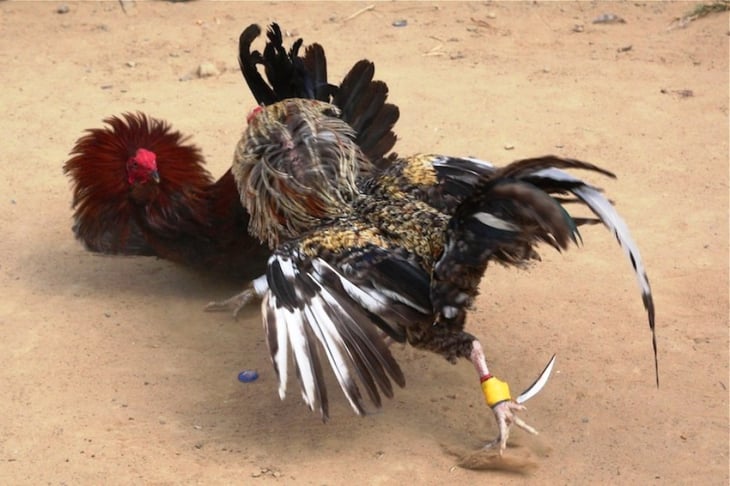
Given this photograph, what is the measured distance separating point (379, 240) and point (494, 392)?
806 mm

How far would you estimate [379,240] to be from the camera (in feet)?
14.1

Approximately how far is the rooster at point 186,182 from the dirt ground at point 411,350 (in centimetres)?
32

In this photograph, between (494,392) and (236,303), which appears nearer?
(494,392)

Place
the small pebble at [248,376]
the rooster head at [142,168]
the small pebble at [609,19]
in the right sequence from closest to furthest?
the small pebble at [248,376]
the rooster head at [142,168]
the small pebble at [609,19]

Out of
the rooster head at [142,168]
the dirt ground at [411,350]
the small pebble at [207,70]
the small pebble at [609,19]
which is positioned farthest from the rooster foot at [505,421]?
the small pebble at [609,19]

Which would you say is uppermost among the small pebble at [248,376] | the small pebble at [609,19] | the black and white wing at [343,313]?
the black and white wing at [343,313]

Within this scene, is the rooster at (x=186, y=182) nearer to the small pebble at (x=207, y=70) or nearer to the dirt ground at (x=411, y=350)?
the dirt ground at (x=411, y=350)

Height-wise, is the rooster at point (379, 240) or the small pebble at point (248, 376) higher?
the rooster at point (379, 240)

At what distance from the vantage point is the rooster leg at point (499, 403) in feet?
13.6

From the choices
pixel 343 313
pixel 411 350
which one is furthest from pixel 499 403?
pixel 411 350

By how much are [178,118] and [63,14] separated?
255 cm

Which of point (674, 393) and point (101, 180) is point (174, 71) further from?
point (674, 393)

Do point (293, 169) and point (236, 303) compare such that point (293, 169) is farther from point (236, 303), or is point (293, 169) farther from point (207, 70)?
point (207, 70)

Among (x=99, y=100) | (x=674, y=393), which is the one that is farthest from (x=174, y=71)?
(x=674, y=393)
